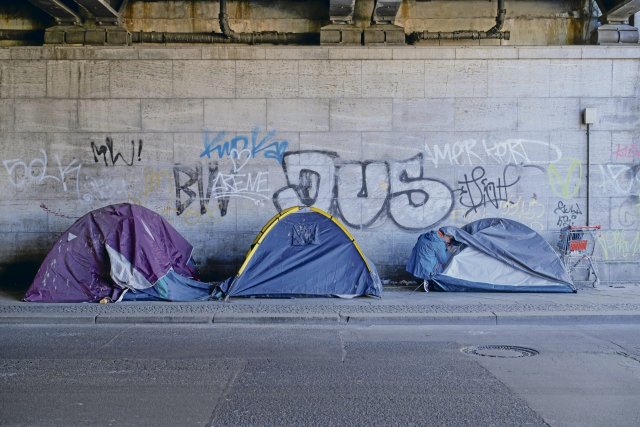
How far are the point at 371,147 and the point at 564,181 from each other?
388 centimetres

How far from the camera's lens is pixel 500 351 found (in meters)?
7.98

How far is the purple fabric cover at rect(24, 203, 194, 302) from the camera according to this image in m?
10.9

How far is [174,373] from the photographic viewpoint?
694 centimetres

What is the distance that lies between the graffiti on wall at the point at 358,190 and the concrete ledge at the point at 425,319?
334 centimetres

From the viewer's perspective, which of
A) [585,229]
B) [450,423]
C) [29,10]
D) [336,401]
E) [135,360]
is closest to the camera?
[450,423]

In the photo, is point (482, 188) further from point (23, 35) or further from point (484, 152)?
point (23, 35)

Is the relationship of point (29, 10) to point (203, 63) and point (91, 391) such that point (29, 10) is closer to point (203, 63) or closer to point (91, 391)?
point (203, 63)

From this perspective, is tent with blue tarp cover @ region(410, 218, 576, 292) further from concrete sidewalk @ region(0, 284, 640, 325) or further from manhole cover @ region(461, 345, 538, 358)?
manhole cover @ region(461, 345, 538, 358)

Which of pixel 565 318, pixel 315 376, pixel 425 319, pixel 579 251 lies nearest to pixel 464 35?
pixel 579 251

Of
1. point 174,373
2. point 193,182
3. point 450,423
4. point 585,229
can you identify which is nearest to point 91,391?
point 174,373

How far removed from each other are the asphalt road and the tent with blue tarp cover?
228cm

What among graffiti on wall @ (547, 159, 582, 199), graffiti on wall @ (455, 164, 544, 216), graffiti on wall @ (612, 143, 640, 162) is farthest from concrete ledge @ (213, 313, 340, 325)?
graffiti on wall @ (612, 143, 640, 162)

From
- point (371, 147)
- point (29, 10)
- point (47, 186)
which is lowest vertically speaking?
point (47, 186)

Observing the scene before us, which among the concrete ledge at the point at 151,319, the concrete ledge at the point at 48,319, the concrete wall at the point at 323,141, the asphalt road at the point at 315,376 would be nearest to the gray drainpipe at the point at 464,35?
the concrete wall at the point at 323,141
